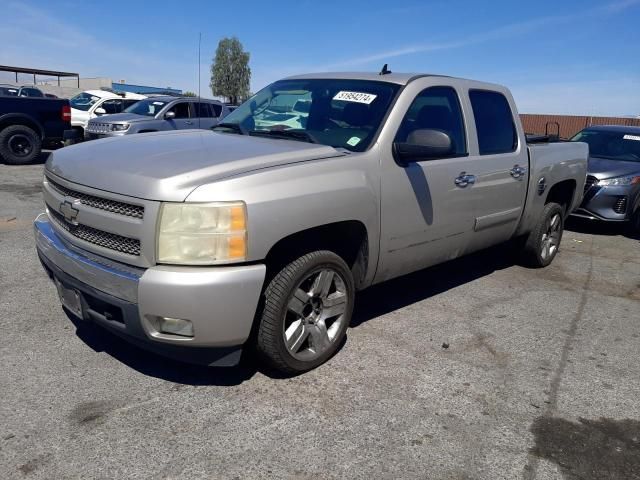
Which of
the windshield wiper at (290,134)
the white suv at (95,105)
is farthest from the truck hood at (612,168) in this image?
the white suv at (95,105)

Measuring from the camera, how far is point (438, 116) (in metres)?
4.11

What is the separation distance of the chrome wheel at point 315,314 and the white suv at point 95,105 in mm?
14531

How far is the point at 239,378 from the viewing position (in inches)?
126

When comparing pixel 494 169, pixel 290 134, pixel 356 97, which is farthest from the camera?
pixel 494 169

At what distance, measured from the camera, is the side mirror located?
3525 millimetres

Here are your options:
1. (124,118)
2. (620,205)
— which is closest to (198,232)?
(620,205)

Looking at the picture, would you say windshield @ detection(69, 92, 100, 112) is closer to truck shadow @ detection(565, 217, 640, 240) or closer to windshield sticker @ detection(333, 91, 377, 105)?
truck shadow @ detection(565, 217, 640, 240)

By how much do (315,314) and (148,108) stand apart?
448 inches

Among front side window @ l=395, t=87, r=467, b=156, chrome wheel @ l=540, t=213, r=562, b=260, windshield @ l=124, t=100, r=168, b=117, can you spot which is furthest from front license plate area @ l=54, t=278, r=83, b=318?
windshield @ l=124, t=100, r=168, b=117

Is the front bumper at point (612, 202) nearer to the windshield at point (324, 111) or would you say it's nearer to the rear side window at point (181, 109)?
the windshield at point (324, 111)

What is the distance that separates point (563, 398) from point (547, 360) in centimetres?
51

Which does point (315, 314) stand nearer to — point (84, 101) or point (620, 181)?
point (620, 181)

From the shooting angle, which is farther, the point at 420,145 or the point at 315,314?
the point at 420,145

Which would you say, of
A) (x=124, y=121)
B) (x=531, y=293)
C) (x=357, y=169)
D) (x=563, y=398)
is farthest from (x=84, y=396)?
(x=124, y=121)
